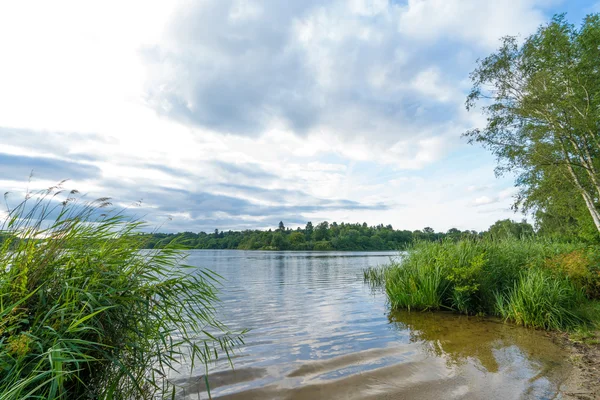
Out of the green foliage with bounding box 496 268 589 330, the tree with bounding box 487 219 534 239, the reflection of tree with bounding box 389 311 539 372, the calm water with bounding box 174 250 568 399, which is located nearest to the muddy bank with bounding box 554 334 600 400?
the calm water with bounding box 174 250 568 399

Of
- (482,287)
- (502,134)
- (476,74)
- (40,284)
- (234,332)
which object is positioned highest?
(476,74)

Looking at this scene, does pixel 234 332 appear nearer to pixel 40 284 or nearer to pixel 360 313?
pixel 360 313

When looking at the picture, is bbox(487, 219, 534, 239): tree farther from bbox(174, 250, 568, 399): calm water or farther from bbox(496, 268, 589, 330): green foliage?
bbox(174, 250, 568, 399): calm water

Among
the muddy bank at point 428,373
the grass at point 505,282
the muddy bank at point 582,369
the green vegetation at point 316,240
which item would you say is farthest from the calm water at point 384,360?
the green vegetation at point 316,240

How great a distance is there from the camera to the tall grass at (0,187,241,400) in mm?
2818

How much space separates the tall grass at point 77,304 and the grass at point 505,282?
9.01 metres

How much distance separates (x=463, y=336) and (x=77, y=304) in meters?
8.37

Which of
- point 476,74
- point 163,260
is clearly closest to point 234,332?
point 163,260

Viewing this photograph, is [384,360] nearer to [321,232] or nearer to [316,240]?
[316,240]

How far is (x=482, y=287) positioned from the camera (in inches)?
424

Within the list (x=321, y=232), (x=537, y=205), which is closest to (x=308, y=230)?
(x=321, y=232)

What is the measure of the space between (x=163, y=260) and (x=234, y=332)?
5749mm

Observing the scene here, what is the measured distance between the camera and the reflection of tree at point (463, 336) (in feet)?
22.0

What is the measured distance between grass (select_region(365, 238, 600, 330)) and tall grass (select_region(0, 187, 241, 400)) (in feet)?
29.6
